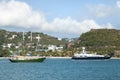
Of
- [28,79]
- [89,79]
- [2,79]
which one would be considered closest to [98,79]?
[89,79]

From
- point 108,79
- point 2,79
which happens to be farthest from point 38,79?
point 108,79

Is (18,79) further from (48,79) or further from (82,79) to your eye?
(82,79)

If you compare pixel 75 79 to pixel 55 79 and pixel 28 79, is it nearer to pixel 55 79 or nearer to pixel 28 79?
pixel 55 79

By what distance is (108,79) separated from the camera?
261 ft

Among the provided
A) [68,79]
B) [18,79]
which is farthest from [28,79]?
[68,79]

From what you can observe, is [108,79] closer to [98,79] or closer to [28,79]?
[98,79]

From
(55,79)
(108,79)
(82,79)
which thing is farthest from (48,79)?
(108,79)

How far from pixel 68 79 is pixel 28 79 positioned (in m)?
7.72

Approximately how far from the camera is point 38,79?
80.5 metres

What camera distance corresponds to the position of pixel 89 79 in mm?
80688

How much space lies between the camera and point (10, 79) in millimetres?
78812

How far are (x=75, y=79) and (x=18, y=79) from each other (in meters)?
11.0

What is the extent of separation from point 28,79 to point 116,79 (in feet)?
54.5

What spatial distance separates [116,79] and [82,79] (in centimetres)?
663
